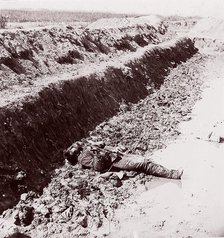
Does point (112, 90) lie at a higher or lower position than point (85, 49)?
lower

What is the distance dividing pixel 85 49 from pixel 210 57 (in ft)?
52.0

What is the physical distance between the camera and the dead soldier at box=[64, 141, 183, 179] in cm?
1188

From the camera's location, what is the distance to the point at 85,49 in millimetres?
20672

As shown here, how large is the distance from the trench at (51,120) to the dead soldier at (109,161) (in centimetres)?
69

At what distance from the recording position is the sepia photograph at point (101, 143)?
9.97 m

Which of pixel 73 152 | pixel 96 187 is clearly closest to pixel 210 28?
pixel 73 152

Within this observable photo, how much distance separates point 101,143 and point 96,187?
1.69 m

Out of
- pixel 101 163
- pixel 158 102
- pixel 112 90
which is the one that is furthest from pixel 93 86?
pixel 101 163

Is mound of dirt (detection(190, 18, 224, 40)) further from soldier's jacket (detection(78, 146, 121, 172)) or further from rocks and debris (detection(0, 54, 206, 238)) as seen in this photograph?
soldier's jacket (detection(78, 146, 121, 172))

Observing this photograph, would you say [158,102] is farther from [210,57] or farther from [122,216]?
[210,57]

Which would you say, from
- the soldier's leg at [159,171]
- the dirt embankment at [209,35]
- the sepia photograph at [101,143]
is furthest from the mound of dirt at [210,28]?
the soldier's leg at [159,171]

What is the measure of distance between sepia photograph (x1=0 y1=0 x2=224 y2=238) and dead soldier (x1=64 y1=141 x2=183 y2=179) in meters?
0.03

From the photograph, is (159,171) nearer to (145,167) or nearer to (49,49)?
(145,167)

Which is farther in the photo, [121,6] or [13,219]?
[121,6]
